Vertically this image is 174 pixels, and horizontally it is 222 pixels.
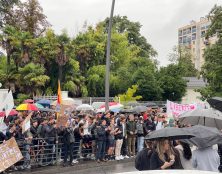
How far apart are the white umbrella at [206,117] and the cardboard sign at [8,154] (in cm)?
483

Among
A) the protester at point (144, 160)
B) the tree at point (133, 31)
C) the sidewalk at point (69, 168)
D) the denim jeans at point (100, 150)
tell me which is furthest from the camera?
the tree at point (133, 31)

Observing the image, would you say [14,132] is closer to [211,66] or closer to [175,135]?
[175,135]

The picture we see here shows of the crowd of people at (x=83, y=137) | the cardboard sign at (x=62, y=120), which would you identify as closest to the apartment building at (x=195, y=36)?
the crowd of people at (x=83, y=137)

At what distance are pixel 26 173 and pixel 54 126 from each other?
191cm

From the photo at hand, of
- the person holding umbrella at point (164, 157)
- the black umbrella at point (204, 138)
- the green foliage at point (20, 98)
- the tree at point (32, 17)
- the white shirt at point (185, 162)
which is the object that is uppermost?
the tree at point (32, 17)

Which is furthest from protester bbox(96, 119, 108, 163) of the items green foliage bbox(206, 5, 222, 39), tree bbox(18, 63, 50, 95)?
tree bbox(18, 63, 50, 95)

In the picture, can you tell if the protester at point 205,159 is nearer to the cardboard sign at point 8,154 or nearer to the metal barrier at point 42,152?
the cardboard sign at point 8,154

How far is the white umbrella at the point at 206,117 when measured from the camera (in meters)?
12.9

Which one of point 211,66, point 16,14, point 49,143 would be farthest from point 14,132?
point 16,14

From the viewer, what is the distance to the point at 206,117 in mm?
12938

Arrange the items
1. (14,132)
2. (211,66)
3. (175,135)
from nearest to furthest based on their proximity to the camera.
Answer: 1. (175,135)
2. (14,132)
3. (211,66)

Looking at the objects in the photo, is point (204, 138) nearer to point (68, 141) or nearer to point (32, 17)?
point (68, 141)

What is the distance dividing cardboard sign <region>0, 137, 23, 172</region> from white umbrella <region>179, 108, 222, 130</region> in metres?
4.83

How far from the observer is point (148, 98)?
45.0m
